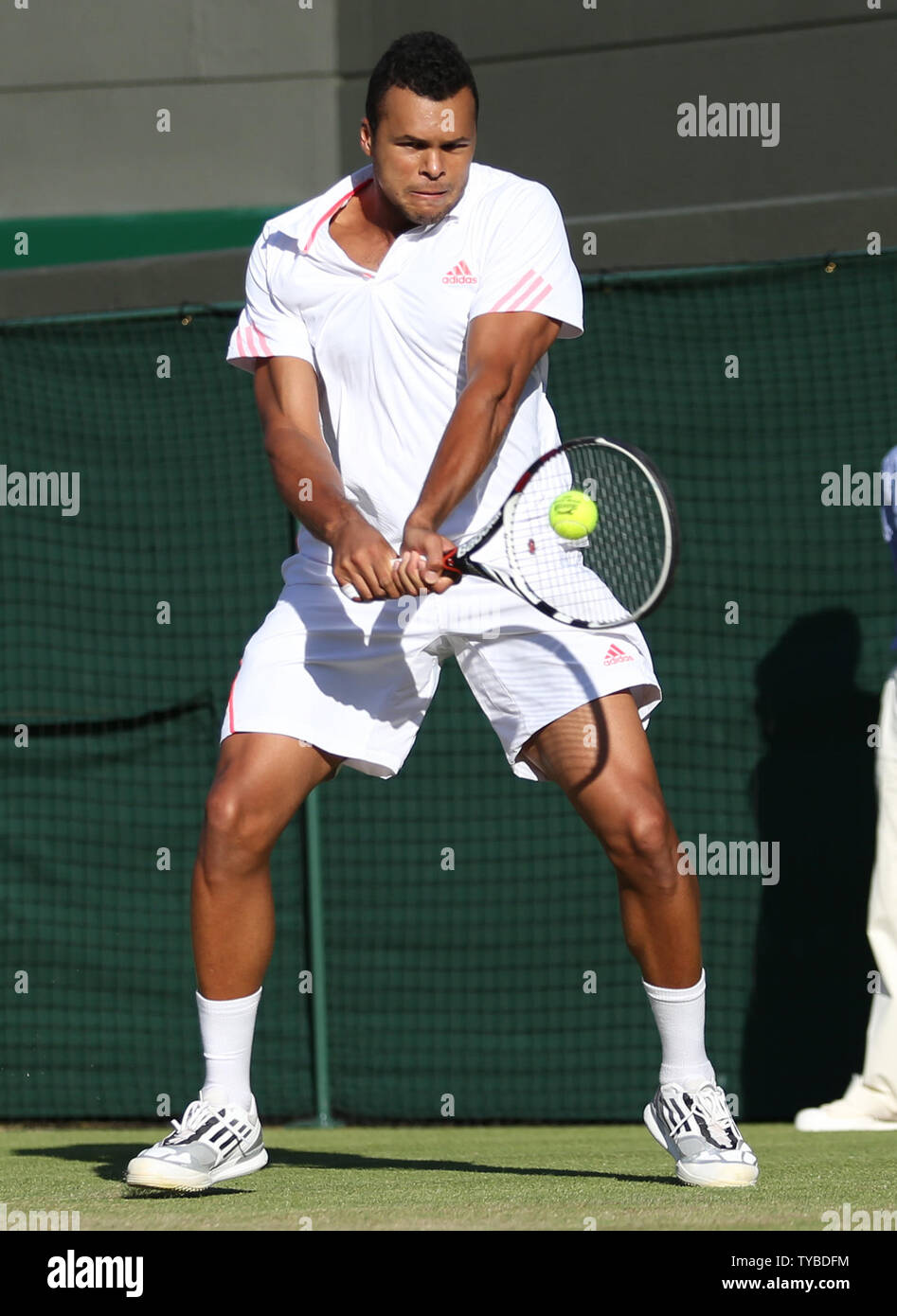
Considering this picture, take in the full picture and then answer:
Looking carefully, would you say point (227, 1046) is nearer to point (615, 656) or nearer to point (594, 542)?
point (615, 656)

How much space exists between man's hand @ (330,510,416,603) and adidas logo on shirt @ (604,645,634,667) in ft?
1.52

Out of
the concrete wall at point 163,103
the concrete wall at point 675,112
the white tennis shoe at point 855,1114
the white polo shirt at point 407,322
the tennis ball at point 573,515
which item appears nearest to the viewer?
the tennis ball at point 573,515

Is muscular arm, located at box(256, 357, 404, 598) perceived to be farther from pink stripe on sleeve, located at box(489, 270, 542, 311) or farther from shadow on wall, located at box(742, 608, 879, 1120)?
shadow on wall, located at box(742, 608, 879, 1120)

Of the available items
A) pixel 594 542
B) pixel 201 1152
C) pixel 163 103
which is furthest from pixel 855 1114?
pixel 163 103

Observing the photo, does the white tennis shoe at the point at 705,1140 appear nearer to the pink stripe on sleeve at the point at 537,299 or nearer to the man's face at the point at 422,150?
the pink stripe on sleeve at the point at 537,299

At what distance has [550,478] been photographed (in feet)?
11.9

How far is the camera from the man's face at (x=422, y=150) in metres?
3.53

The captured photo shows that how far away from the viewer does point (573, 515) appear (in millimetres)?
3451

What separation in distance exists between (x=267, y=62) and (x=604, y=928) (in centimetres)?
454

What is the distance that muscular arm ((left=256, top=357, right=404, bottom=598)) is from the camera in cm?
334

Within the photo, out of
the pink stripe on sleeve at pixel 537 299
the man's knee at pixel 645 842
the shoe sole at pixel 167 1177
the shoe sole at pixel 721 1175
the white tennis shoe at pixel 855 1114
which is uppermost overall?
the pink stripe on sleeve at pixel 537 299

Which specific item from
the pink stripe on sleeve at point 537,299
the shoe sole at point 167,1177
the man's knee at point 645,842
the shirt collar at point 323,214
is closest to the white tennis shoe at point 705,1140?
the man's knee at point 645,842

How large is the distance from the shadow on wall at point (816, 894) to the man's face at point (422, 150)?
2.94 meters

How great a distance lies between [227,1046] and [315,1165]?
92cm
